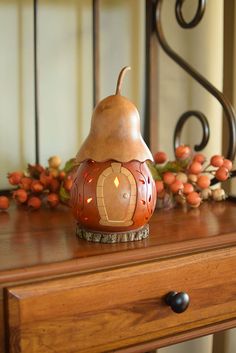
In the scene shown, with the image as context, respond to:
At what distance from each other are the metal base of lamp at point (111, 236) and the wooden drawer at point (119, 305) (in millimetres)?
Result: 50

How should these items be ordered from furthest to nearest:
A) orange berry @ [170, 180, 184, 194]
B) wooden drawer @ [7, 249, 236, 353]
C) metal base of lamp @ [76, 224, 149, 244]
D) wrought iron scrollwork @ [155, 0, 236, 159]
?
wrought iron scrollwork @ [155, 0, 236, 159] < orange berry @ [170, 180, 184, 194] < metal base of lamp @ [76, 224, 149, 244] < wooden drawer @ [7, 249, 236, 353]

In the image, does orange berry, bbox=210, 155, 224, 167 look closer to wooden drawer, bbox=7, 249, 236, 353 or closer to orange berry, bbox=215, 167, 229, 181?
orange berry, bbox=215, 167, 229, 181

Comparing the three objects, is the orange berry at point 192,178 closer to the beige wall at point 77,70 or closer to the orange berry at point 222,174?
the orange berry at point 222,174

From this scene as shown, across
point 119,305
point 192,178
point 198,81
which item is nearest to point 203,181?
point 192,178

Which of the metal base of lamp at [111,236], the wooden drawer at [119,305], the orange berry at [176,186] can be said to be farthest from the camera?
the orange berry at [176,186]

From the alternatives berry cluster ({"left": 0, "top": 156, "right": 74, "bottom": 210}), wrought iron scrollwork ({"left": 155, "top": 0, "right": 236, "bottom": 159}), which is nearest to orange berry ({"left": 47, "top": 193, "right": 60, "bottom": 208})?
berry cluster ({"left": 0, "top": 156, "right": 74, "bottom": 210})

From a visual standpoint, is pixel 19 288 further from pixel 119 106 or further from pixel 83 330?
pixel 119 106

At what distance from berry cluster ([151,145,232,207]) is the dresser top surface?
0.08 feet

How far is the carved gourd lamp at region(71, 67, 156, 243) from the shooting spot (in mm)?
659

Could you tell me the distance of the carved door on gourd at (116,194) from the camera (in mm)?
655

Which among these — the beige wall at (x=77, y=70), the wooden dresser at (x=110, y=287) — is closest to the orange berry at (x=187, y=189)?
the wooden dresser at (x=110, y=287)

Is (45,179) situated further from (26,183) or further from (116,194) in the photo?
(116,194)

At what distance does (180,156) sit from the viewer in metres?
0.92

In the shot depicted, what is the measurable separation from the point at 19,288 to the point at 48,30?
2.14 feet
